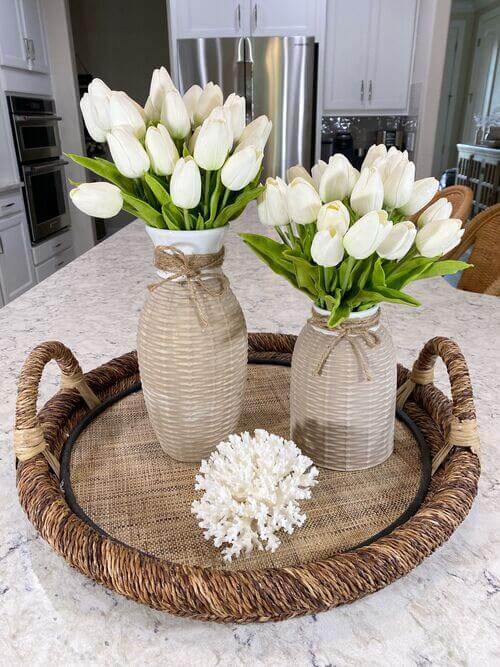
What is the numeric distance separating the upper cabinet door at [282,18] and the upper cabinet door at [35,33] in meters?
1.55

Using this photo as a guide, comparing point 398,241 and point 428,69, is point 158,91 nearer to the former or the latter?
point 398,241

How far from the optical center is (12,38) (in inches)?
133

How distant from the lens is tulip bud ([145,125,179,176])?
51 centimetres

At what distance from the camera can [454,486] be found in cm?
55

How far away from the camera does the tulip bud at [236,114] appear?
A: 1.81 feet

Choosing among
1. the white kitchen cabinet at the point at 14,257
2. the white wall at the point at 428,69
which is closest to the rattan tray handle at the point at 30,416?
the white kitchen cabinet at the point at 14,257

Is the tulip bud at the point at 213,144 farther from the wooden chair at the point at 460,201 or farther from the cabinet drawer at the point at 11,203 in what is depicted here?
the cabinet drawer at the point at 11,203

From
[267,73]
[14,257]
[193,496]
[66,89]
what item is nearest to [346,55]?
[267,73]

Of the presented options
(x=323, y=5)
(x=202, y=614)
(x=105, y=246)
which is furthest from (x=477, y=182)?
(x=202, y=614)

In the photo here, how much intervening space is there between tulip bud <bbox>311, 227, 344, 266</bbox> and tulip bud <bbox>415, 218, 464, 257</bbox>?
10 centimetres

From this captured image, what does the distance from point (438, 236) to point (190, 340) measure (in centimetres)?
29

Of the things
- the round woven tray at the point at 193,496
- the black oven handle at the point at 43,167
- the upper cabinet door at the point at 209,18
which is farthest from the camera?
the upper cabinet door at the point at 209,18

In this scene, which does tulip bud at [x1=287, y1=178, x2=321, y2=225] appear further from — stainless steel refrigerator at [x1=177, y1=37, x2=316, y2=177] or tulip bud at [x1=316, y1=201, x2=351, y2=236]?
stainless steel refrigerator at [x1=177, y1=37, x2=316, y2=177]

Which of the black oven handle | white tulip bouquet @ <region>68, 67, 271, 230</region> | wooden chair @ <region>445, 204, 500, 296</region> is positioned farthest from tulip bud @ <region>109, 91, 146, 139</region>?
the black oven handle
